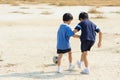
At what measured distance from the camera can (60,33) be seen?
9.64 metres

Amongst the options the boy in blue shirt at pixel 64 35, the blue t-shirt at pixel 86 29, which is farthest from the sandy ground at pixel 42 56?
the blue t-shirt at pixel 86 29

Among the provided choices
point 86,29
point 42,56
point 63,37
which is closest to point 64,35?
point 63,37

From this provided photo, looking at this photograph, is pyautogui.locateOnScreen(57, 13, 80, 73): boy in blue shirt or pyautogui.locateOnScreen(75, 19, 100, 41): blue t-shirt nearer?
pyautogui.locateOnScreen(75, 19, 100, 41): blue t-shirt

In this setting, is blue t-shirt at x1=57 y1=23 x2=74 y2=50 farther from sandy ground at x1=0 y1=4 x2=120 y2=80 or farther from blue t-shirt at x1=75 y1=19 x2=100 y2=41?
sandy ground at x1=0 y1=4 x2=120 y2=80

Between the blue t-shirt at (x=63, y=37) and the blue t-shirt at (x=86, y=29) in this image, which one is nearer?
the blue t-shirt at (x=86, y=29)

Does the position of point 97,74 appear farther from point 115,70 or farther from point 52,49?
point 52,49

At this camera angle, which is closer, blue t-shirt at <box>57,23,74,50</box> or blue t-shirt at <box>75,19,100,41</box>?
blue t-shirt at <box>75,19,100,41</box>

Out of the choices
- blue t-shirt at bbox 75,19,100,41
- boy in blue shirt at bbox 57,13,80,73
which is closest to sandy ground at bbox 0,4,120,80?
boy in blue shirt at bbox 57,13,80,73

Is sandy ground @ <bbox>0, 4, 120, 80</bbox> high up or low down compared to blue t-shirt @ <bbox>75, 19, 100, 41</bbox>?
down

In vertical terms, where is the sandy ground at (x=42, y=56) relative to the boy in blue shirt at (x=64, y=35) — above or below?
below

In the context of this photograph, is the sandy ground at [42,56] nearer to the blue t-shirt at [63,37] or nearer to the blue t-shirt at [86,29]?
the blue t-shirt at [63,37]

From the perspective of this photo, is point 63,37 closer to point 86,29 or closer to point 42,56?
point 86,29

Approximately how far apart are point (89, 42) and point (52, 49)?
13.0 ft

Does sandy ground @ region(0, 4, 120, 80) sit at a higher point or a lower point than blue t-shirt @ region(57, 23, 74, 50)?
lower
